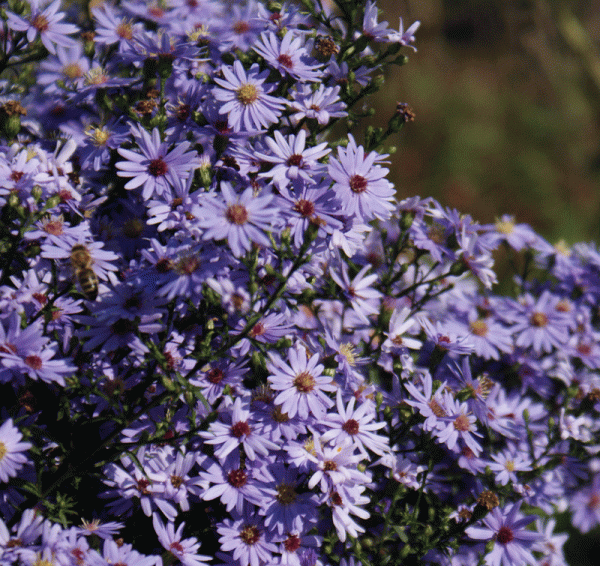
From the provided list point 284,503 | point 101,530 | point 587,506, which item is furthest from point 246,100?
point 587,506

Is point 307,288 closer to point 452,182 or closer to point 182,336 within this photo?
point 182,336

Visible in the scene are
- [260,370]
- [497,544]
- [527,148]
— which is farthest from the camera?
[527,148]

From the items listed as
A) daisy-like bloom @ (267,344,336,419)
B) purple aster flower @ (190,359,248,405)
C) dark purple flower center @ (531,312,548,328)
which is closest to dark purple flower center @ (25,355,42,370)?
purple aster flower @ (190,359,248,405)

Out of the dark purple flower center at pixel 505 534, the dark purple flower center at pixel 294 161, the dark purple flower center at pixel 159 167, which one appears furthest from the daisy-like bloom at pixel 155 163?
the dark purple flower center at pixel 505 534

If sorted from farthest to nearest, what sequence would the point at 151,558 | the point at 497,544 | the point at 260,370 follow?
the point at 497,544, the point at 260,370, the point at 151,558

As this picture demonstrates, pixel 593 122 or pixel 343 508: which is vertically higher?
pixel 343 508

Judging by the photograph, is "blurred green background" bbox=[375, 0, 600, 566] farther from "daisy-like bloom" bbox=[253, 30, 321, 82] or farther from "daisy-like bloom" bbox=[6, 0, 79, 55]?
"daisy-like bloom" bbox=[6, 0, 79, 55]

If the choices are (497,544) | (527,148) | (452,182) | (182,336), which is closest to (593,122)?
(527,148)

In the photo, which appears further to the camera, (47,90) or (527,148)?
(527,148)
